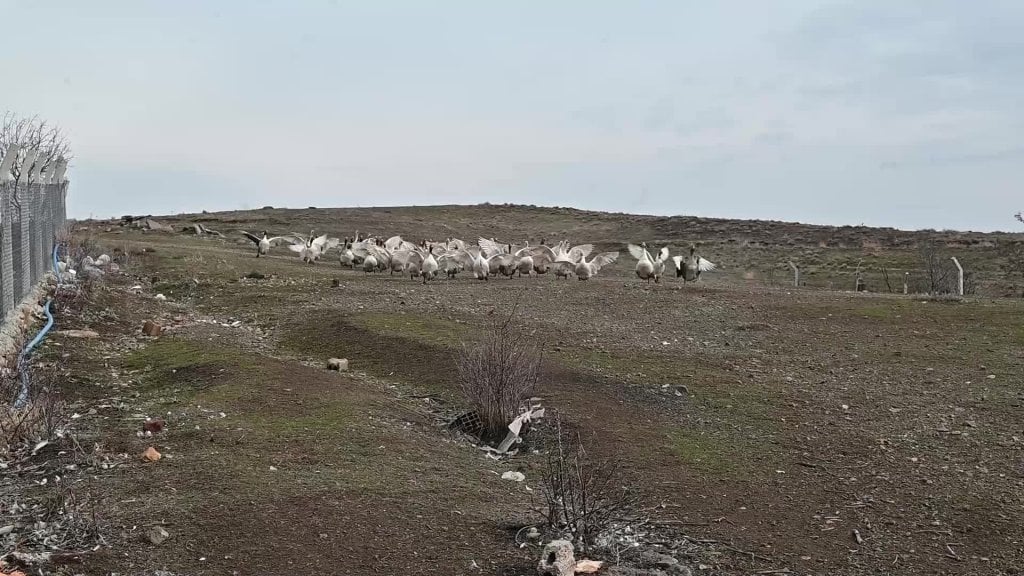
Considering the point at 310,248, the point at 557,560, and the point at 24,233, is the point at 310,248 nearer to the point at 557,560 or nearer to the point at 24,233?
the point at 24,233

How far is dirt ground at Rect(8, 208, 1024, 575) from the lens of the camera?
5.41m

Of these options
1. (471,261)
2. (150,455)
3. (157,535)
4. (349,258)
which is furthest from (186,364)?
(349,258)

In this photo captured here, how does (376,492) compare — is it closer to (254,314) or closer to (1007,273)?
(254,314)

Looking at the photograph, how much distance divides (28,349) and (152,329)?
2918 millimetres

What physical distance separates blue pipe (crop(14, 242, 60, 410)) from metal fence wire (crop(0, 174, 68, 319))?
25cm

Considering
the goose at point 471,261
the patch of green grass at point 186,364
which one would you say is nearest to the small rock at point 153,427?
the patch of green grass at point 186,364

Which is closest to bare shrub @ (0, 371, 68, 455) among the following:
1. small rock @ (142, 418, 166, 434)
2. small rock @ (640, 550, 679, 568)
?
small rock @ (142, 418, 166, 434)

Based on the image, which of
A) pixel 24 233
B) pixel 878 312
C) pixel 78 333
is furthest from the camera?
pixel 878 312

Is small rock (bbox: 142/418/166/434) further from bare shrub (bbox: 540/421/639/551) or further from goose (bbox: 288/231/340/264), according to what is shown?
goose (bbox: 288/231/340/264)

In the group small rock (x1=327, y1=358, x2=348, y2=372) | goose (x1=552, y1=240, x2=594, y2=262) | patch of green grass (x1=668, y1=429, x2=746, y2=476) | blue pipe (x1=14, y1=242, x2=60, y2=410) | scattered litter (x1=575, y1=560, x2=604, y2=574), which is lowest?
scattered litter (x1=575, y1=560, x2=604, y2=574)

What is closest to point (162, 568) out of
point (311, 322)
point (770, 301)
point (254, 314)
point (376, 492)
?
point (376, 492)

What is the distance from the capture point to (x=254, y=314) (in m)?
14.5

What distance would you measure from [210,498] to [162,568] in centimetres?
91

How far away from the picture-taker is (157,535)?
505 centimetres
